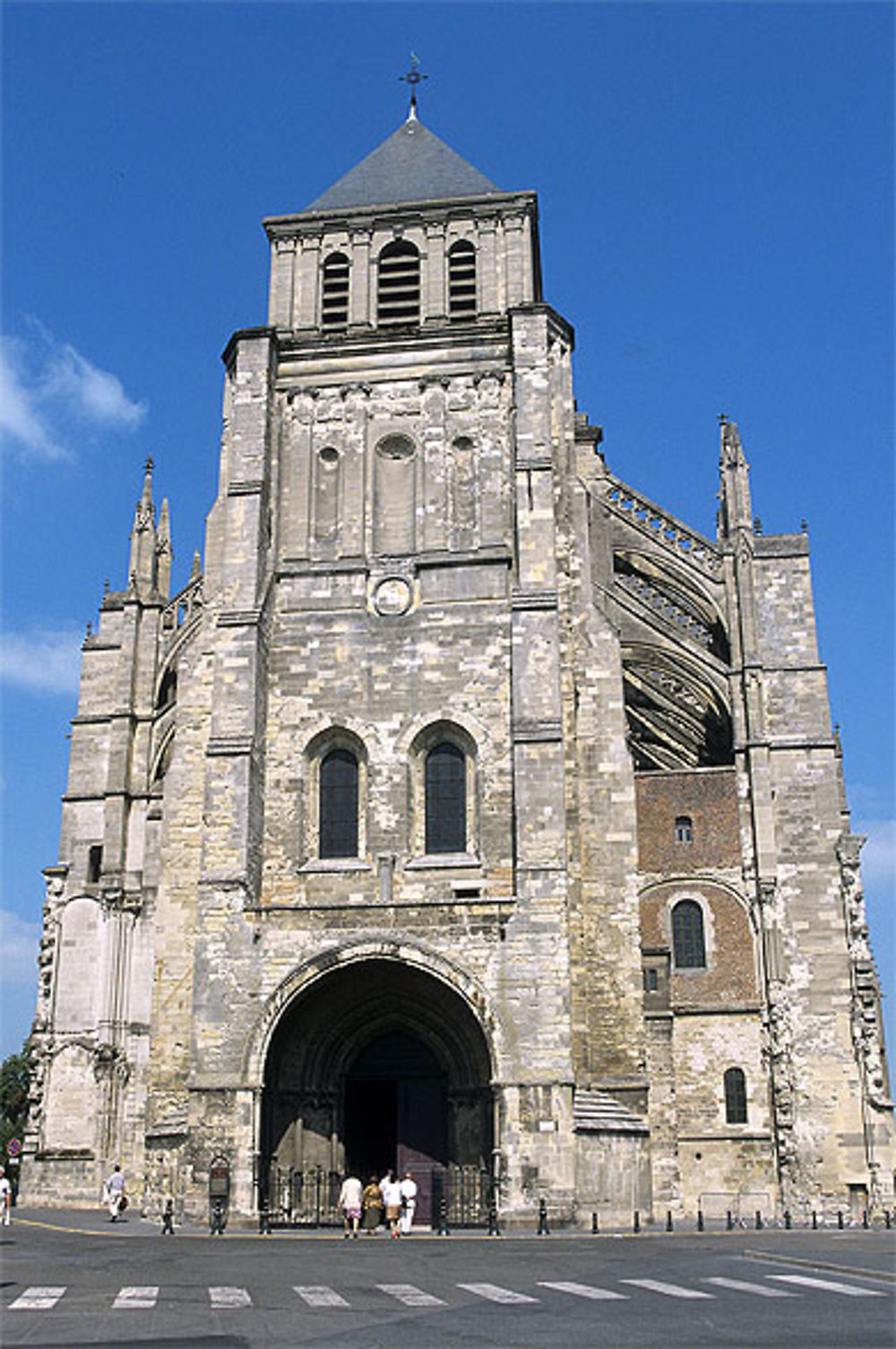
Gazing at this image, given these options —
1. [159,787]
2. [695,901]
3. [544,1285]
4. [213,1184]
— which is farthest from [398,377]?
[544,1285]

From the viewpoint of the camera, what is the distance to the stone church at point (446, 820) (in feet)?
81.4

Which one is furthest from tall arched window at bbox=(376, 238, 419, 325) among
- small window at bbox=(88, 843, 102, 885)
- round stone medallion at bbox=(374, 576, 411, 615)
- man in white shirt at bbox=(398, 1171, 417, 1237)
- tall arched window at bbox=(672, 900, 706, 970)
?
man in white shirt at bbox=(398, 1171, 417, 1237)

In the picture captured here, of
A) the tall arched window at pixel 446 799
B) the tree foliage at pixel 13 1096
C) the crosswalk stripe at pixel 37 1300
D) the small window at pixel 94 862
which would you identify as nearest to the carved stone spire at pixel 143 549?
the small window at pixel 94 862

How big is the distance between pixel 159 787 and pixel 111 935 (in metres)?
3.51

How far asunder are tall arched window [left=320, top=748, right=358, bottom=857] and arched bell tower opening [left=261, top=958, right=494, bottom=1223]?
2.66 metres

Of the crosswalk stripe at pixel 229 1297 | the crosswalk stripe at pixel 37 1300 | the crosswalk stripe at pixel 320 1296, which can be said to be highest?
the crosswalk stripe at pixel 37 1300

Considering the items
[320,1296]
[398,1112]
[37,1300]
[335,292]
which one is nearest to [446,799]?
[398,1112]

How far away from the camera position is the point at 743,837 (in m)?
30.4

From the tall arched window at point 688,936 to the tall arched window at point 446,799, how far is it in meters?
6.58

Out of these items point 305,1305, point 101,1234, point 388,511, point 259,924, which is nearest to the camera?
point 305,1305

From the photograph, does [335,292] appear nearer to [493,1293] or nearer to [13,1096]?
[493,1293]

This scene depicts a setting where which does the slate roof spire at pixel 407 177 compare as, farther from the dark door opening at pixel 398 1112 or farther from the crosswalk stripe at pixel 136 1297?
the crosswalk stripe at pixel 136 1297

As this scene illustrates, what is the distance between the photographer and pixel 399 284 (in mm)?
32219

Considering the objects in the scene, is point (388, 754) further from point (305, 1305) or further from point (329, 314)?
point (305, 1305)
